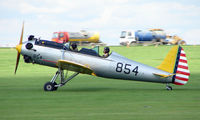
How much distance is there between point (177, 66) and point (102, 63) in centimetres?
305

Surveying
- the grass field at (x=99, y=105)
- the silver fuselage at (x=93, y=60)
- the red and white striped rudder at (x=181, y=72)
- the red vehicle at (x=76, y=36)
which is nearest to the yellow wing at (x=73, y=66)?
the silver fuselage at (x=93, y=60)

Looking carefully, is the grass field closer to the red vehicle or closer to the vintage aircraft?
the vintage aircraft

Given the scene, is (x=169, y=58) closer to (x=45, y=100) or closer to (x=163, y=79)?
(x=163, y=79)

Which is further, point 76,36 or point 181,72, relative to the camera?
point 76,36

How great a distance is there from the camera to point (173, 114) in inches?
397

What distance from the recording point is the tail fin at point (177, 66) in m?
15.0

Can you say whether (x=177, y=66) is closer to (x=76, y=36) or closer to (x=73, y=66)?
(x=73, y=66)

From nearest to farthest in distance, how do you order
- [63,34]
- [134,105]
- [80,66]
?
[134,105]
[80,66]
[63,34]

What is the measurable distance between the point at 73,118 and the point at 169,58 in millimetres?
6773

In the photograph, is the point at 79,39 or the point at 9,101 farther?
the point at 79,39

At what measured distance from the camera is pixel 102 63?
1545 centimetres

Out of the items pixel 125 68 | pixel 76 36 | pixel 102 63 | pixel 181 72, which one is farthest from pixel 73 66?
pixel 76 36

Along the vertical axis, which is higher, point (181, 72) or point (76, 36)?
point (76, 36)

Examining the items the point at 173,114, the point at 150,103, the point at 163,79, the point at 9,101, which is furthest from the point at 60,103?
the point at 163,79
